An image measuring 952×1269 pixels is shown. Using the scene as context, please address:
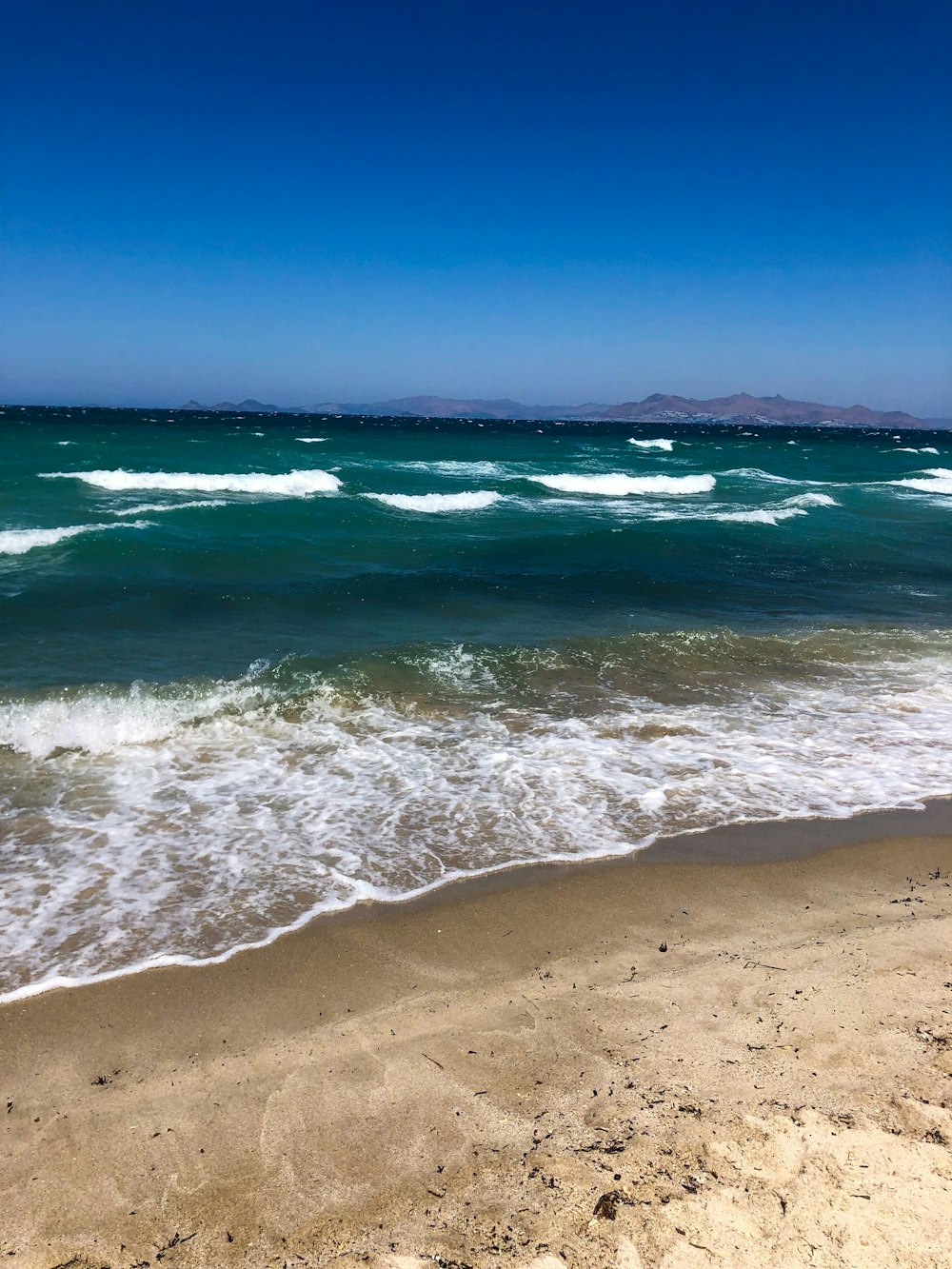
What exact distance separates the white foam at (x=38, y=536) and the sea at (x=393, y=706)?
109 mm

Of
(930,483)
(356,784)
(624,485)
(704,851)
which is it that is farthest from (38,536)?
(930,483)

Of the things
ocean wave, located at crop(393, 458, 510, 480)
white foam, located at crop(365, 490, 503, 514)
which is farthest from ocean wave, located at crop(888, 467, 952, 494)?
white foam, located at crop(365, 490, 503, 514)

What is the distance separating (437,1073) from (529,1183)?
72cm

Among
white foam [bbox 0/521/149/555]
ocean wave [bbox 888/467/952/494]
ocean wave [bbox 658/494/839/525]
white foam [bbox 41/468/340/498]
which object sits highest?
ocean wave [bbox 888/467/952/494]

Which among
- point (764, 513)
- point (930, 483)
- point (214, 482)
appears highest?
point (930, 483)

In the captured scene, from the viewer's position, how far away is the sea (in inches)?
213

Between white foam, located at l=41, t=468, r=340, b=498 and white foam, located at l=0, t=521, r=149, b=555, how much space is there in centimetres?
831

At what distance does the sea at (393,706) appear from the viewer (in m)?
5.42

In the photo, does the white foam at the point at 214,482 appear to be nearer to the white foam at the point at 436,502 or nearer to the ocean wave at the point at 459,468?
the white foam at the point at 436,502

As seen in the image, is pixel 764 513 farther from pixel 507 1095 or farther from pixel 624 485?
pixel 507 1095

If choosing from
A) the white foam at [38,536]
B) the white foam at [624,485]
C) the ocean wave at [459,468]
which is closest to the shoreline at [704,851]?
the white foam at [38,536]

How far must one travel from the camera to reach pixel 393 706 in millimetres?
8578

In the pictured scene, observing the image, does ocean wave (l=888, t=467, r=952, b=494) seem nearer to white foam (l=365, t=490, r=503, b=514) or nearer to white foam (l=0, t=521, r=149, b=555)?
white foam (l=365, t=490, r=503, b=514)

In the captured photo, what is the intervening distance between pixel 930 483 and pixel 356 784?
4238cm
